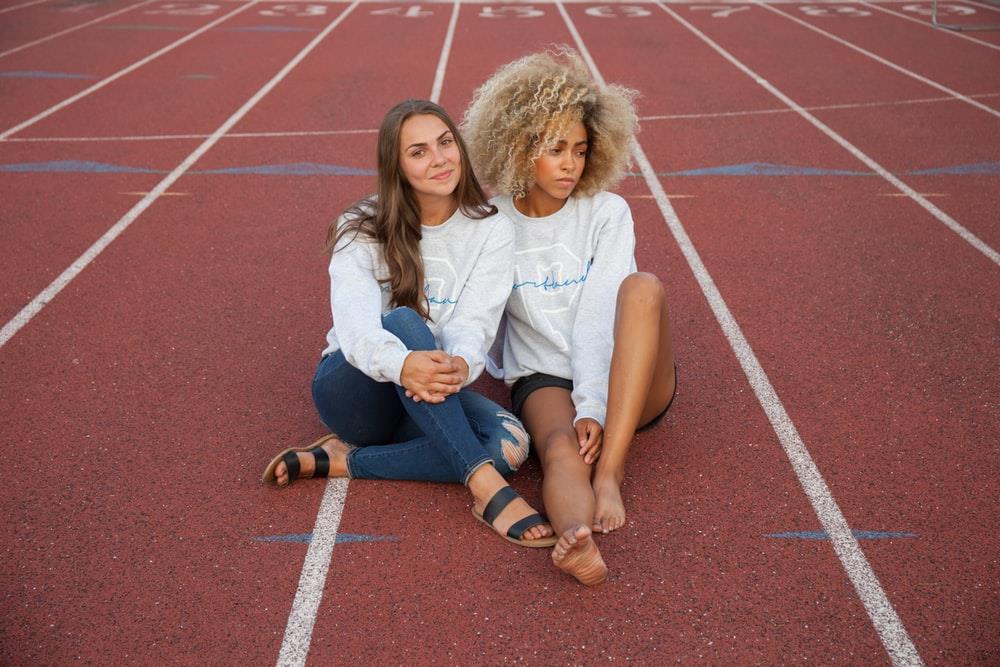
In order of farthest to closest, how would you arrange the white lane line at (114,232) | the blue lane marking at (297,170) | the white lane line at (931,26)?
the white lane line at (931,26)
the blue lane marking at (297,170)
the white lane line at (114,232)

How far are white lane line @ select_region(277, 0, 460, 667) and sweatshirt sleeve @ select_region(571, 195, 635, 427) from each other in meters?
0.82

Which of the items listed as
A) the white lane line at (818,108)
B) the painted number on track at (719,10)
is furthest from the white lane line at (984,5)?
the white lane line at (818,108)

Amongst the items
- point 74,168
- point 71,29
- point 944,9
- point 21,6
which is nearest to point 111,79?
point 74,168

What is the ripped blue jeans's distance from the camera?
2.91m

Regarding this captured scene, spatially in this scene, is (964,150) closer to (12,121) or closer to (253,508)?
(253,508)

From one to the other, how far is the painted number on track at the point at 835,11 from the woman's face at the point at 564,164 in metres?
11.5

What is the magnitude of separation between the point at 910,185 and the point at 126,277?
15.4 feet

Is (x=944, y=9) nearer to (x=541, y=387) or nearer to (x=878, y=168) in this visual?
(x=878, y=168)

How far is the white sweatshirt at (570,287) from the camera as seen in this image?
322 cm

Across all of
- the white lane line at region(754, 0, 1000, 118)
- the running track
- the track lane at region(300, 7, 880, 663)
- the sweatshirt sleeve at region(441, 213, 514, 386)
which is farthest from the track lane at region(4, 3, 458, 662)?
the white lane line at region(754, 0, 1000, 118)

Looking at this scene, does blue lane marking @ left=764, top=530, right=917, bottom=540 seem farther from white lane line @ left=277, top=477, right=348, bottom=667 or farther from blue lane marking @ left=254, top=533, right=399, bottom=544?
white lane line @ left=277, top=477, right=348, bottom=667

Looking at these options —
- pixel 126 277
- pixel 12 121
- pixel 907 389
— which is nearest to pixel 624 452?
pixel 907 389

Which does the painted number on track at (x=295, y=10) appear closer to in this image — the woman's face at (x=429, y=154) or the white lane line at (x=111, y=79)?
the white lane line at (x=111, y=79)

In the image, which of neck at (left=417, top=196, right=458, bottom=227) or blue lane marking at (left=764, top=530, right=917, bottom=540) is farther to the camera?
neck at (left=417, top=196, right=458, bottom=227)
